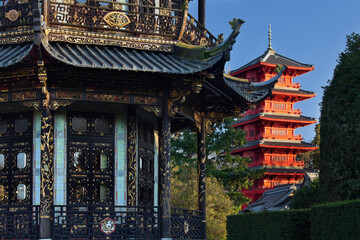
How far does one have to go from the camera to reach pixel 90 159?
19.2 meters

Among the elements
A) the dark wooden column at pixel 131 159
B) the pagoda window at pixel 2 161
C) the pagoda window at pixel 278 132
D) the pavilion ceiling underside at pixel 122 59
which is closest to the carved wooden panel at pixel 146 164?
the dark wooden column at pixel 131 159

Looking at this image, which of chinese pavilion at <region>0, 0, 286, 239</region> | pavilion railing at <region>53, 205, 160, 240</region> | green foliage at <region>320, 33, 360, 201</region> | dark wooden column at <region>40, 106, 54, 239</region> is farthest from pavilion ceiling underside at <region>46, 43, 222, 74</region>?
pavilion railing at <region>53, 205, 160, 240</region>

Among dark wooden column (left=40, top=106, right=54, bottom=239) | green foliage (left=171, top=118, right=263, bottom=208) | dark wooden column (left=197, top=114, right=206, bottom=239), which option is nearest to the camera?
dark wooden column (left=40, top=106, right=54, bottom=239)

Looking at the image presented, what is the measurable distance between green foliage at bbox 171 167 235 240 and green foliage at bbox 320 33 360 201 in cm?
1734

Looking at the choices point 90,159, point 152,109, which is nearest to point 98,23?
point 152,109

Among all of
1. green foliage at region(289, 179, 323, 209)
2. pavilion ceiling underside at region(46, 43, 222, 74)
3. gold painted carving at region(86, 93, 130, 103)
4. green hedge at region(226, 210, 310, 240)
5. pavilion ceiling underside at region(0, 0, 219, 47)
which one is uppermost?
pavilion ceiling underside at region(0, 0, 219, 47)

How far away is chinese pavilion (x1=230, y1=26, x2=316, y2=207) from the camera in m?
78.6

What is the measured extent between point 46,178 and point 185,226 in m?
4.76

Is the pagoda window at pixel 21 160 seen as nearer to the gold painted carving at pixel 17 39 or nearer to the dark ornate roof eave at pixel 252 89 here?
the gold painted carving at pixel 17 39

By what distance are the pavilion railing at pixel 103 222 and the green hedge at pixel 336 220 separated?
4.57 m

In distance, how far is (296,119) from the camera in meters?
80.9

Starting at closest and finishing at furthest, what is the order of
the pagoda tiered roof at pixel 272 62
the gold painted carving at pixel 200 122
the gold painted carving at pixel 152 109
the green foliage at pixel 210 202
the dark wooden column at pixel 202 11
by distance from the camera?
1. the gold painted carving at pixel 152 109
2. the gold painted carving at pixel 200 122
3. the dark wooden column at pixel 202 11
4. the green foliage at pixel 210 202
5. the pagoda tiered roof at pixel 272 62

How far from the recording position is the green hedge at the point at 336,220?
15070mm

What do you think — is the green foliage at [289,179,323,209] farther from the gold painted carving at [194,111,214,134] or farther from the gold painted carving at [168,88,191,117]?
the gold painted carving at [168,88,191,117]
